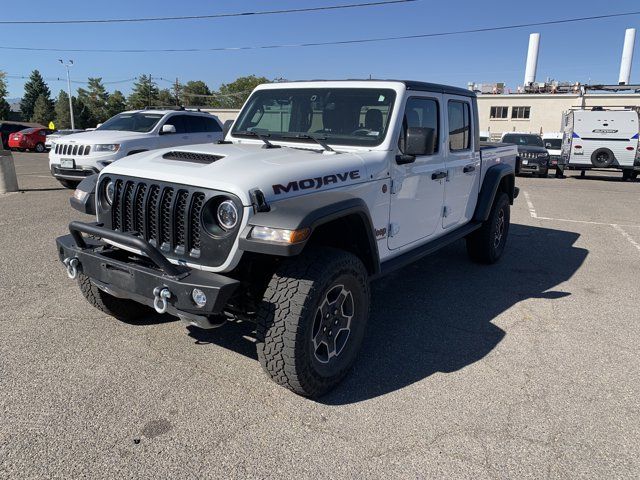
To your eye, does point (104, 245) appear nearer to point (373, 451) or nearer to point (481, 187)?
point (373, 451)

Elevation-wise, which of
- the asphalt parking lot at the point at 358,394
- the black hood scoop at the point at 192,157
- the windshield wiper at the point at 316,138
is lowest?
the asphalt parking lot at the point at 358,394

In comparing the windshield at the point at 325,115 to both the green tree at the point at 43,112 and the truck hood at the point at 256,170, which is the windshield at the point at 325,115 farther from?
the green tree at the point at 43,112

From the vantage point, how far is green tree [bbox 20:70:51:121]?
252 ft

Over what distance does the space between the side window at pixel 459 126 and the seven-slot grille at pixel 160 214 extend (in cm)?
281

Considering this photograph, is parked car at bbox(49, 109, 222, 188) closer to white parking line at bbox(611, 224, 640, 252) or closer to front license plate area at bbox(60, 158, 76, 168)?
front license plate area at bbox(60, 158, 76, 168)

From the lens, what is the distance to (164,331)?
385cm

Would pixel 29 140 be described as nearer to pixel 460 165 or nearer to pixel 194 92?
pixel 460 165

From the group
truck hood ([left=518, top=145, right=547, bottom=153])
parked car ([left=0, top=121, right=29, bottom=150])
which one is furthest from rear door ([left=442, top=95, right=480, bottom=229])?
parked car ([left=0, top=121, right=29, bottom=150])

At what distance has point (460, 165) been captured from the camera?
15.9 ft

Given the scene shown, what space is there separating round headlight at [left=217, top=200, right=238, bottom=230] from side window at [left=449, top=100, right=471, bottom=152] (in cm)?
269

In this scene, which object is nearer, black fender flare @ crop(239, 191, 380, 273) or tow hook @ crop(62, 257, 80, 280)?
black fender flare @ crop(239, 191, 380, 273)

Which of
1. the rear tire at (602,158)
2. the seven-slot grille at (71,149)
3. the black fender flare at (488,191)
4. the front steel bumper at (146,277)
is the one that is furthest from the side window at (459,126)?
the rear tire at (602,158)

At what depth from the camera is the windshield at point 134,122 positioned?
10.7 m

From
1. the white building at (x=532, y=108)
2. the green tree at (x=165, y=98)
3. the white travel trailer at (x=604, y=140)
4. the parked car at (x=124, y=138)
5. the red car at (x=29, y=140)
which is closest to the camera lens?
the parked car at (x=124, y=138)
